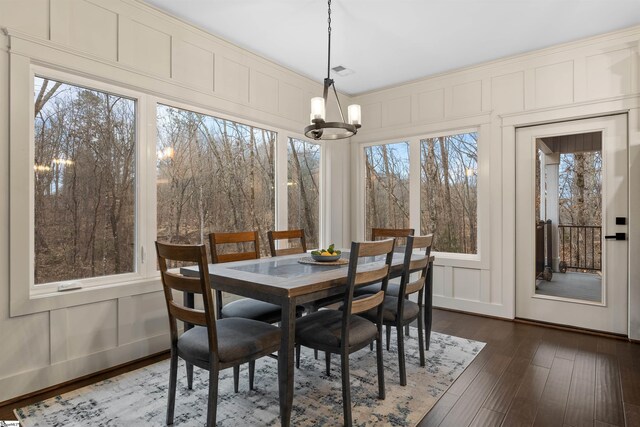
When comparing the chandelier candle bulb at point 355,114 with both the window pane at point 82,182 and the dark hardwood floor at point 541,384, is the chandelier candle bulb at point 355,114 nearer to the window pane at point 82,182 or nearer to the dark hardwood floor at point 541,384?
the window pane at point 82,182

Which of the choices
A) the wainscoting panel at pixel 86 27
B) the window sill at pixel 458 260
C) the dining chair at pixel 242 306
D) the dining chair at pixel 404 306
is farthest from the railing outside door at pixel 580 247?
the wainscoting panel at pixel 86 27

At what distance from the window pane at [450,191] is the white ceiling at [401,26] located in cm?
96

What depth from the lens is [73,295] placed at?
8.14 ft

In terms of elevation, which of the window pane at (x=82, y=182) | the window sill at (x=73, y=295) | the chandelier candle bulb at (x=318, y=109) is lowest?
the window sill at (x=73, y=295)

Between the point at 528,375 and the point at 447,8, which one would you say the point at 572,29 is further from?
the point at 528,375

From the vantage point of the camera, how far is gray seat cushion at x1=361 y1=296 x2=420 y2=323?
2418 mm

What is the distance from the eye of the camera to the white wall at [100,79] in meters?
2.23

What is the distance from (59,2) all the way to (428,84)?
370 centimetres

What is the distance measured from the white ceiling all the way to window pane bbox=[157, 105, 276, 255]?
2.82 feet

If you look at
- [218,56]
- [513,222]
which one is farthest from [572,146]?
[218,56]

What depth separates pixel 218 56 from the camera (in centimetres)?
344

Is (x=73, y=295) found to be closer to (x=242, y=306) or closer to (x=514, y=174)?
(x=242, y=306)

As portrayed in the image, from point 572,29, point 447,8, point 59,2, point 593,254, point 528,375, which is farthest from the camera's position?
point 593,254

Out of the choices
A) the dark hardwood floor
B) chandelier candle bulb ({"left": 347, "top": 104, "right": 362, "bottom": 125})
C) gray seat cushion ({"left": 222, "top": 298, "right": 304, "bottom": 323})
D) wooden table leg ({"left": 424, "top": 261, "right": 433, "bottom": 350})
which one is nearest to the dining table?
gray seat cushion ({"left": 222, "top": 298, "right": 304, "bottom": 323})
